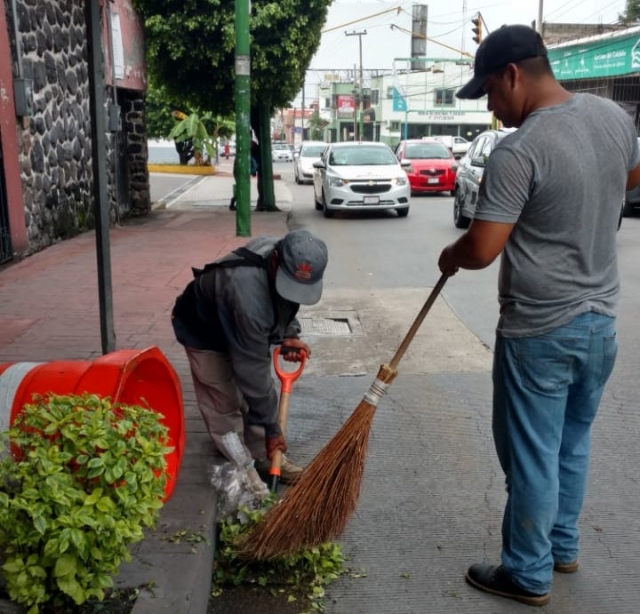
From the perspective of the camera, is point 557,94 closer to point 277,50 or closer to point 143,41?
point 277,50

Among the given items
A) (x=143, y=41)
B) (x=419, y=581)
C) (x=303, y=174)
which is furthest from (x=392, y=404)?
(x=303, y=174)

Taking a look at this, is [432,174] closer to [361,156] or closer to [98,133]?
[361,156]

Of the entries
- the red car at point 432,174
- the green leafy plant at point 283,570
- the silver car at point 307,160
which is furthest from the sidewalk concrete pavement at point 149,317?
the silver car at point 307,160

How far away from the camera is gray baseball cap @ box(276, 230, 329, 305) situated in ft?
10.6

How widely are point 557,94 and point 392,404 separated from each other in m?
2.90

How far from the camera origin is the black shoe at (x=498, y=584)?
3059mm

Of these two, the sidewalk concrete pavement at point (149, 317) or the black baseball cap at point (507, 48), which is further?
the sidewalk concrete pavement at point (149, 317)

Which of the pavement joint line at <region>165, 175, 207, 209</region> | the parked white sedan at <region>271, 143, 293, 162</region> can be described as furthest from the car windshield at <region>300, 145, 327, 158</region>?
the parked white sedan at <region>271, 143, 293, 162</region>

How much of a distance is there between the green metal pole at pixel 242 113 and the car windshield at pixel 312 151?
630 inches

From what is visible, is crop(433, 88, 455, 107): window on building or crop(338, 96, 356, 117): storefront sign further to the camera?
crop(338, 96, 356, 117): storefront sign

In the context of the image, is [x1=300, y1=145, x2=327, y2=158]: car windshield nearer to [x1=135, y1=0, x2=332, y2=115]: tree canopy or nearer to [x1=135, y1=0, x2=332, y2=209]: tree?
[x1=135, y1=0, x2=332, y2=209]: tree

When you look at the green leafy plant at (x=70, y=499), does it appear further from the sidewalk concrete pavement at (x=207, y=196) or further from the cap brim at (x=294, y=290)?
the sidewalk concrete pavement at (x=207, y=196)

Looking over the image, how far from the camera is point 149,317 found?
286 inches

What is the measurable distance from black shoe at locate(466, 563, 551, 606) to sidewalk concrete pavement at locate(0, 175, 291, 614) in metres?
1.05
